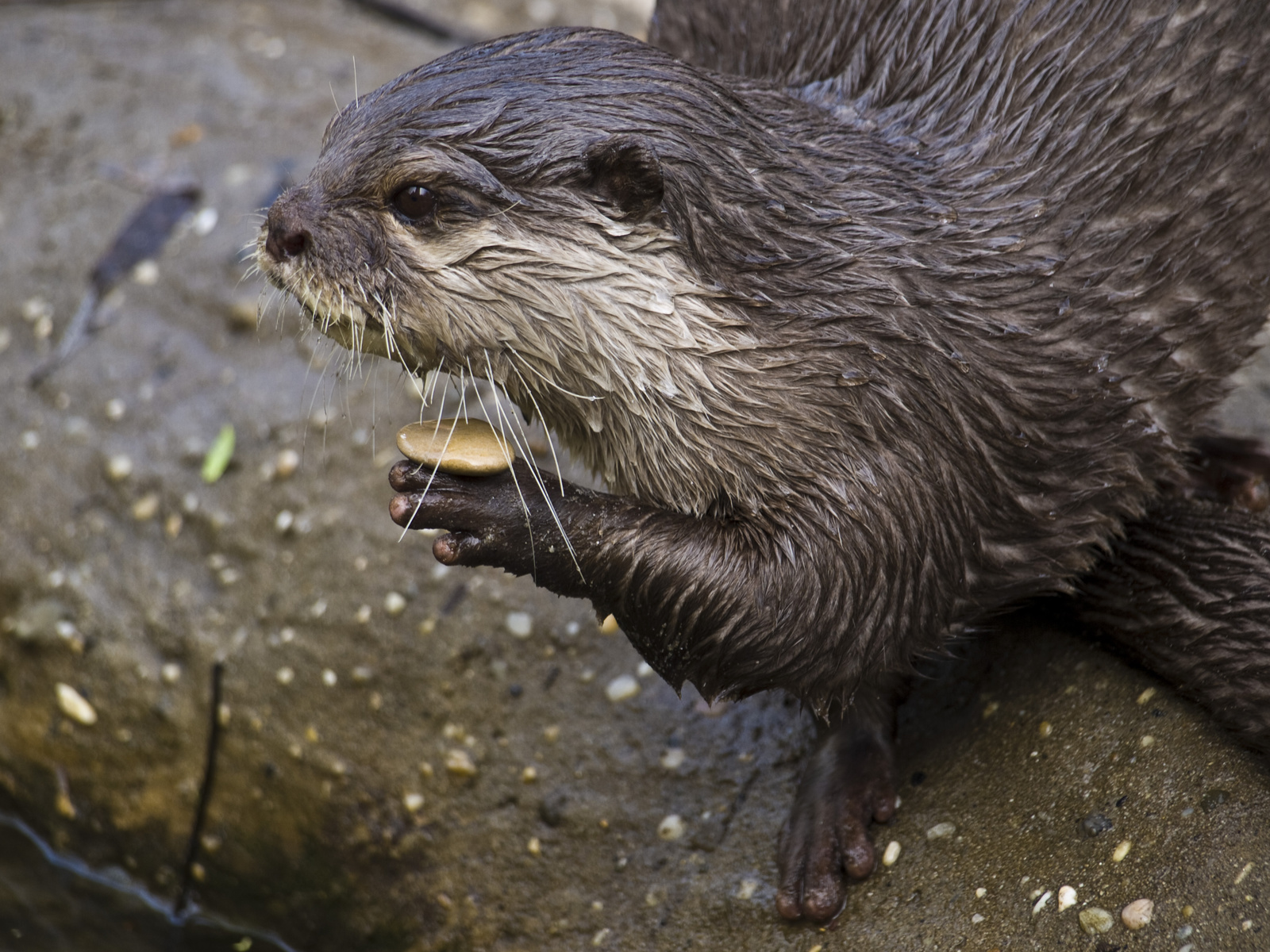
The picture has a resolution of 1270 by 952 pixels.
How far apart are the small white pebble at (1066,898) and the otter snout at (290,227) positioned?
134cm

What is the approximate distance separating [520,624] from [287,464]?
673 millimetres

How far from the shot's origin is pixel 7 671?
2.77 metres

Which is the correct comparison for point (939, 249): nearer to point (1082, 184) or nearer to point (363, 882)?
point (1082, 184)

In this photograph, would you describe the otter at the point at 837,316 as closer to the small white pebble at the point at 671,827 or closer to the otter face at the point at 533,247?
the otter face at the point at 533,247

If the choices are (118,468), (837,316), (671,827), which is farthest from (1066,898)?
(118,468)

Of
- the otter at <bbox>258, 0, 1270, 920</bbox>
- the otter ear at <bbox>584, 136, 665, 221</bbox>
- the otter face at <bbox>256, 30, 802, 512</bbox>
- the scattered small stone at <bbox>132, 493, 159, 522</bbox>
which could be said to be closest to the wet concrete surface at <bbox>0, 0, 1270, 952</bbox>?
the scattered small stone at <bbox>132, 493, 159, 522</bbox>

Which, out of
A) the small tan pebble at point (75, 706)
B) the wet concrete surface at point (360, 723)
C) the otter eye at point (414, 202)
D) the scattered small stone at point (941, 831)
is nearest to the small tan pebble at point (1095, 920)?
the wet concrete surface at point (360, 723)

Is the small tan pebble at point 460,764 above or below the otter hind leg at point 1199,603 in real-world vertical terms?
below

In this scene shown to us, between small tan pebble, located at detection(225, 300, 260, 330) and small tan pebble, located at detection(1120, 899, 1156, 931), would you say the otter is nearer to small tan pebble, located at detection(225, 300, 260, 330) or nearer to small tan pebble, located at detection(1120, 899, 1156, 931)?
small tan pebble, located at detection(1120, 899, 1156, 931)

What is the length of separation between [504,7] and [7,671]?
3.09 m

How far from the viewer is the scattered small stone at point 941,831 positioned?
6.32ft

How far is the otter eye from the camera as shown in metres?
1.63

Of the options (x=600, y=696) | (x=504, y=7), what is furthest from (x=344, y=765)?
(x=504, y=7)

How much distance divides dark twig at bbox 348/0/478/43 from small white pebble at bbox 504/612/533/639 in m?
2.25
